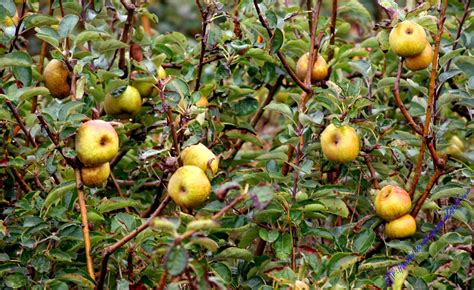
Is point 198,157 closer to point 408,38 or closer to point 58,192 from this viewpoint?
point 58,192

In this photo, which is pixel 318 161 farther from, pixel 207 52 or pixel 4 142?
pixel 4 142

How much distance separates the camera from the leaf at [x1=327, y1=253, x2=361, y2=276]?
5.42 feet

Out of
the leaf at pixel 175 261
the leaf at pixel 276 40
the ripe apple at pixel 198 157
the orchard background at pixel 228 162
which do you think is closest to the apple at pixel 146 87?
the orchard background at pixel 228 162

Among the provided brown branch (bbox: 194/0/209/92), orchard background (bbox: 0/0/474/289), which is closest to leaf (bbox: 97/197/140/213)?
orchard background (bbox: 0/0/474/289)

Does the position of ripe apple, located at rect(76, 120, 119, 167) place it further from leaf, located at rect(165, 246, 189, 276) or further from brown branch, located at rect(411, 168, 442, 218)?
brown branch, located at rect(411, 168, 442, 218)

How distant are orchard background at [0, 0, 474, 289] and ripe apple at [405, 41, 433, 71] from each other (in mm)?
30

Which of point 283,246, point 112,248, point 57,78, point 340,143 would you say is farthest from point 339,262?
point 57,78

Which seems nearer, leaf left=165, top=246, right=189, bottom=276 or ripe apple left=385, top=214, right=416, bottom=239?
leaf left=165, top=246, right=189, bottom=276

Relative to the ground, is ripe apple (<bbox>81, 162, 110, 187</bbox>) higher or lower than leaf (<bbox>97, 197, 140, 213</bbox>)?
higher

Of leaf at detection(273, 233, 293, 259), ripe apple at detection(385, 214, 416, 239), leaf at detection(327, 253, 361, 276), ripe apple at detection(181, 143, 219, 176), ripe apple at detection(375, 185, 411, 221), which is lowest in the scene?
ripe apple at detection(385, 214, 416, 239)

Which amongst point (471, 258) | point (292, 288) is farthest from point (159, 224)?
point (471, 258)

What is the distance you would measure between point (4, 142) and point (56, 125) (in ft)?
1.34

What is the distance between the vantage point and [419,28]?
1943 mm

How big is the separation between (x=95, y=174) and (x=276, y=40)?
0.58 m
